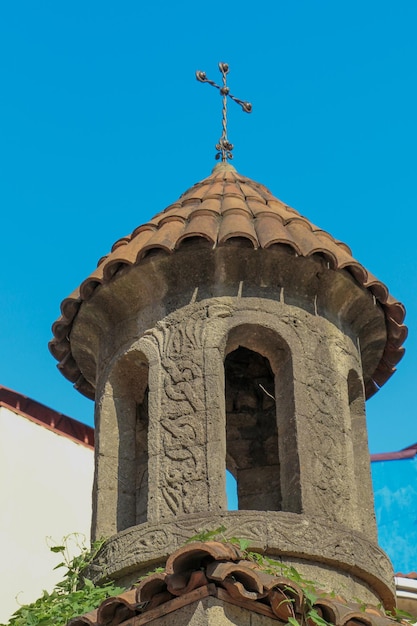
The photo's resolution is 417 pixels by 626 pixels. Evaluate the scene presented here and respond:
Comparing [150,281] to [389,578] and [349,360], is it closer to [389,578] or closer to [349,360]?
[349,360]

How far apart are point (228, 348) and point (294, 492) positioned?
1092 mm

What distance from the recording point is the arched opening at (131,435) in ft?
29.1

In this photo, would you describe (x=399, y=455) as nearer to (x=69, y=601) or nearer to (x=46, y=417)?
(x=46, y=417)

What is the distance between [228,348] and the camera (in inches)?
352

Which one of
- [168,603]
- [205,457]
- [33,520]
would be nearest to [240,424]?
[205,457]

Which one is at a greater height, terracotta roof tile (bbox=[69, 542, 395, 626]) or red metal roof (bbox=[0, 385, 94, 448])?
red metal roof (bbox=[0, 385, 94, 448])

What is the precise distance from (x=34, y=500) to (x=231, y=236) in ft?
19.7

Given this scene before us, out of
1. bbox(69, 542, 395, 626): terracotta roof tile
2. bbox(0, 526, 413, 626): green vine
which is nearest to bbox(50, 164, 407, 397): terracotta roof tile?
bbox(0, 526, 413, 626): green vine

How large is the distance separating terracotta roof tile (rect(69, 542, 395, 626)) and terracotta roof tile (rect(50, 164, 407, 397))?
2408 millimetres

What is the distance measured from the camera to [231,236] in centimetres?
881

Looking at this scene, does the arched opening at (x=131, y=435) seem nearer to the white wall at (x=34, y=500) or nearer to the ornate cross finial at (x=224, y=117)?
the ornate cross finial at (x=224, y=117)

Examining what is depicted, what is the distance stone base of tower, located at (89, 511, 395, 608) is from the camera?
789 centimetres

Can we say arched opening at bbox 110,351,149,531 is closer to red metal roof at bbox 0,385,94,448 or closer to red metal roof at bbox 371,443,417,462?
red metal roof at bbox 0,385,94,448

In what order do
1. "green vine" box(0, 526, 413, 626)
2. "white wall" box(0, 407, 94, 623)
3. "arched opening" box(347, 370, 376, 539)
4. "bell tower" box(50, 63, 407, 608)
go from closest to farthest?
"green vine" box(0, 526, 413, 626)
"bell tower" box(50, 63, 407, 608)
"arched opening" box(347, 370, 376, 539)
"white wall" box(0, 407, 94, 623)
